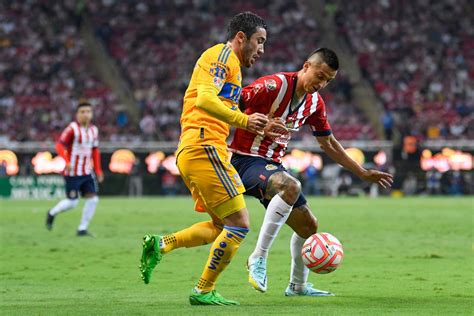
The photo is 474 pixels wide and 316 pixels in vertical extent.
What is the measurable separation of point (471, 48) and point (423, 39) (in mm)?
2135

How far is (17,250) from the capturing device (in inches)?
594

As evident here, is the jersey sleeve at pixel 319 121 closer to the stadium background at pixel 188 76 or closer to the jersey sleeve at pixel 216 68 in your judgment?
the jersey sleeve at pixel 216 68

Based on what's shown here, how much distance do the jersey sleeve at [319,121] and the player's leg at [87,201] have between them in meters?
9.07

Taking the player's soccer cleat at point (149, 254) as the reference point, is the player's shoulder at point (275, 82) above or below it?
above

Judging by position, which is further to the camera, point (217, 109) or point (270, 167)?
point (270, 167)

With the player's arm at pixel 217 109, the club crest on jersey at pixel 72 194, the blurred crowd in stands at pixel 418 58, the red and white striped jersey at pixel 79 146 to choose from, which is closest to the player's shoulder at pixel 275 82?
the player's arm at pixel 217 109

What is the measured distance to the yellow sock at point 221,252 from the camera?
8.34 meters

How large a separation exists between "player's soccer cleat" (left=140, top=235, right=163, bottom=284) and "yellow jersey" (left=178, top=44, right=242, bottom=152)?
0.92 metres

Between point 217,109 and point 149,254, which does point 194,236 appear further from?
point 217,109

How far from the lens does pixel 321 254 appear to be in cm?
901

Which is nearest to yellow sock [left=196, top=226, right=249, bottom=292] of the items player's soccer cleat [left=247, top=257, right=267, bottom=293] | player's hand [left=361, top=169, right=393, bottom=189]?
player's soccer cleat [left=247, top=257, right=267, bottom=293]

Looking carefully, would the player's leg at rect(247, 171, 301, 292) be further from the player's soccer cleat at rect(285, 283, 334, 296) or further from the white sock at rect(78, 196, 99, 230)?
the white sock at rect(78, 196, 99, 230)

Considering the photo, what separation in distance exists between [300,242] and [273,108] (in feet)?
4.25

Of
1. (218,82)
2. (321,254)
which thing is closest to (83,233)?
(321,254)
